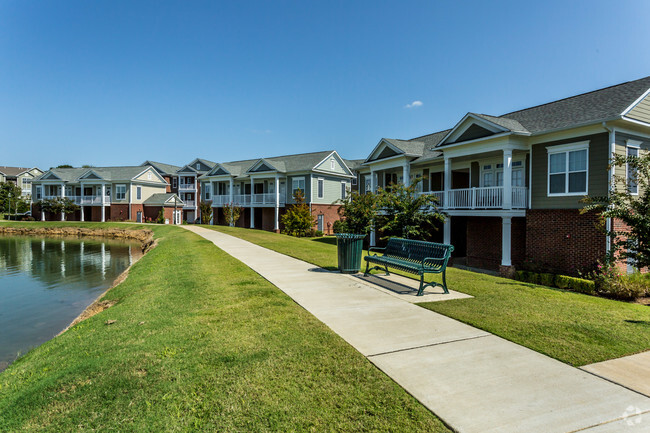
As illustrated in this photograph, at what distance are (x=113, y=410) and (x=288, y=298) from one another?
4.42m

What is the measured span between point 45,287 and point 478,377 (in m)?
16.4

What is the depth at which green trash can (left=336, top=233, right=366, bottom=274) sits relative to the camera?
11086mm

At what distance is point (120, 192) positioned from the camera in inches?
2010

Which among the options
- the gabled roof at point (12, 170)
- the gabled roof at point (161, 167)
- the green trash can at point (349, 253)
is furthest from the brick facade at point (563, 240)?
the gabled roof at point (12, 170)

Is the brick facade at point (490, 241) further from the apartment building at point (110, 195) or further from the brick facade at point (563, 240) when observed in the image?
the apartment building at point (110, 195)

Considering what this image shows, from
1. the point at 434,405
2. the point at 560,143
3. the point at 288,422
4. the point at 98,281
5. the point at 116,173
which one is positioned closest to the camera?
the point at 288,422

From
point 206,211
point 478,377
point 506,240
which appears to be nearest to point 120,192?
point 206,211

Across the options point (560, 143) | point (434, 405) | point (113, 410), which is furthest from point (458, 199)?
point (113, 410)

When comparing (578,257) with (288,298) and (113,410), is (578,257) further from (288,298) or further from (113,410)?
(113,410)

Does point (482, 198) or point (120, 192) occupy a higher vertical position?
point (120, 192)

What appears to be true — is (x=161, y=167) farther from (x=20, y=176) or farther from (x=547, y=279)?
(x=547, y=279)

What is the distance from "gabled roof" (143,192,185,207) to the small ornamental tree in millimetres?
14383

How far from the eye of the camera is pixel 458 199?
1838cm

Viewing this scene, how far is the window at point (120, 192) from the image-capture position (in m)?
50.9
